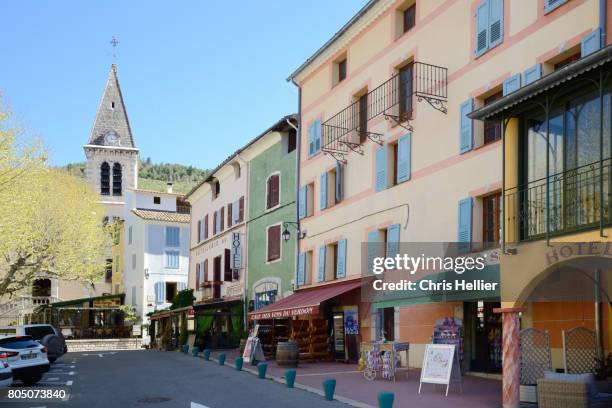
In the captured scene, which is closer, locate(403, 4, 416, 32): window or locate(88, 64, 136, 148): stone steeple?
locate(403, 4, 416, 32): window

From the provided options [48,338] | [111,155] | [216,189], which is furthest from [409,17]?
[111,155]

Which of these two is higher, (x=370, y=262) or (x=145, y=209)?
(x=145, y=209)

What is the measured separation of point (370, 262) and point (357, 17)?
7.84 meters

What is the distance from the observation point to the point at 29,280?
37031mm

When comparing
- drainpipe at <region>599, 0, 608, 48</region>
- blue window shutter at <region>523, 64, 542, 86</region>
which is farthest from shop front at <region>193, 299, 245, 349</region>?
drainpipe at <region>599, 0, 608, 48</region>

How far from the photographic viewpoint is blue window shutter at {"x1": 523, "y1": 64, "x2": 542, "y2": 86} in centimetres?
1558

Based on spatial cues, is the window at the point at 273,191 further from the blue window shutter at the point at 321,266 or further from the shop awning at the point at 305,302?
the shop awning at the point at 305,302

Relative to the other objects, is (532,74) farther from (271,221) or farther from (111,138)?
(111,138)

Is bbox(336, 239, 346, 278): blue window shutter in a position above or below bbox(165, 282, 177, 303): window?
above

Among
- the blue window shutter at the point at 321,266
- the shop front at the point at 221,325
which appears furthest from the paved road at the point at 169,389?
the shop front at the point at 221,325

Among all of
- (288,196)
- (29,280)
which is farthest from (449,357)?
(29,280)

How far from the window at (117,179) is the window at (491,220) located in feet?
206

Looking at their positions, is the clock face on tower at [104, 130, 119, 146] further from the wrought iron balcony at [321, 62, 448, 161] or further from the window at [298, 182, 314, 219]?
the wrought iron balcony at [321, 62, 448, 161]

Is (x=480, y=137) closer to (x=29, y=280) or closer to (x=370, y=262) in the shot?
(x=370, y=262)
